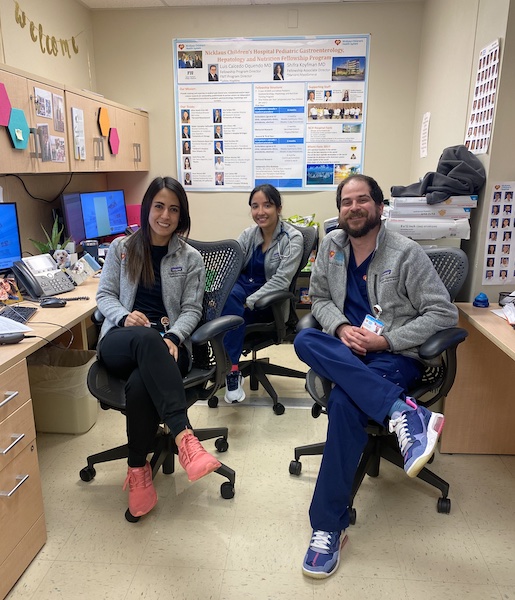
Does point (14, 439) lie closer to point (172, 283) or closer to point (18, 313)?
point (18, 313)

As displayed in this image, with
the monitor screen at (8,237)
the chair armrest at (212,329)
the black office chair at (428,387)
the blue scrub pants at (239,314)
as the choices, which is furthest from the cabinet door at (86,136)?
the black office chair at (428,387)

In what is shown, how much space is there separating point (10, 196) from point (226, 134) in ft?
5.66

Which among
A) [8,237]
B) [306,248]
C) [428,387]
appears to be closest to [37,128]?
[8,237]

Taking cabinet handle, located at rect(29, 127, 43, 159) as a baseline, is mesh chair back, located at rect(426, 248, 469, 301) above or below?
below

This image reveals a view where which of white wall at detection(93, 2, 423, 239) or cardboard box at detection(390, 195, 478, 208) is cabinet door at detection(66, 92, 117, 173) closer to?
white wall at detection(93, 2, 423, 239)

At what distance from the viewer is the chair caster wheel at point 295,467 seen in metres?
2.05

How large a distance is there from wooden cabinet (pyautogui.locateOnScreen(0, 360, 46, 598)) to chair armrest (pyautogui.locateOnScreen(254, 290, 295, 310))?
1.15m

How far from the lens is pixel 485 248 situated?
6.89 feet

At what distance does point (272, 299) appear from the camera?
239 cm

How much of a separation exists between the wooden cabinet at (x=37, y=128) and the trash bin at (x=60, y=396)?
3.03ft

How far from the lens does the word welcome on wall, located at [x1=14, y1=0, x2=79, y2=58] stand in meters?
2.61

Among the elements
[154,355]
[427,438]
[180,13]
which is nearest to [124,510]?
[154,355]

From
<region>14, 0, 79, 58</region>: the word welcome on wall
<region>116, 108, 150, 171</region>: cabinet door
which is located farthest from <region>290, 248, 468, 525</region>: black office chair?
<region>14, 0, 79, 58</region>: the word welcome on wall

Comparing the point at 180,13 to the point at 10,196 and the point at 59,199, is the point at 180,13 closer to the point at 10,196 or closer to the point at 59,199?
the point at 59,199
